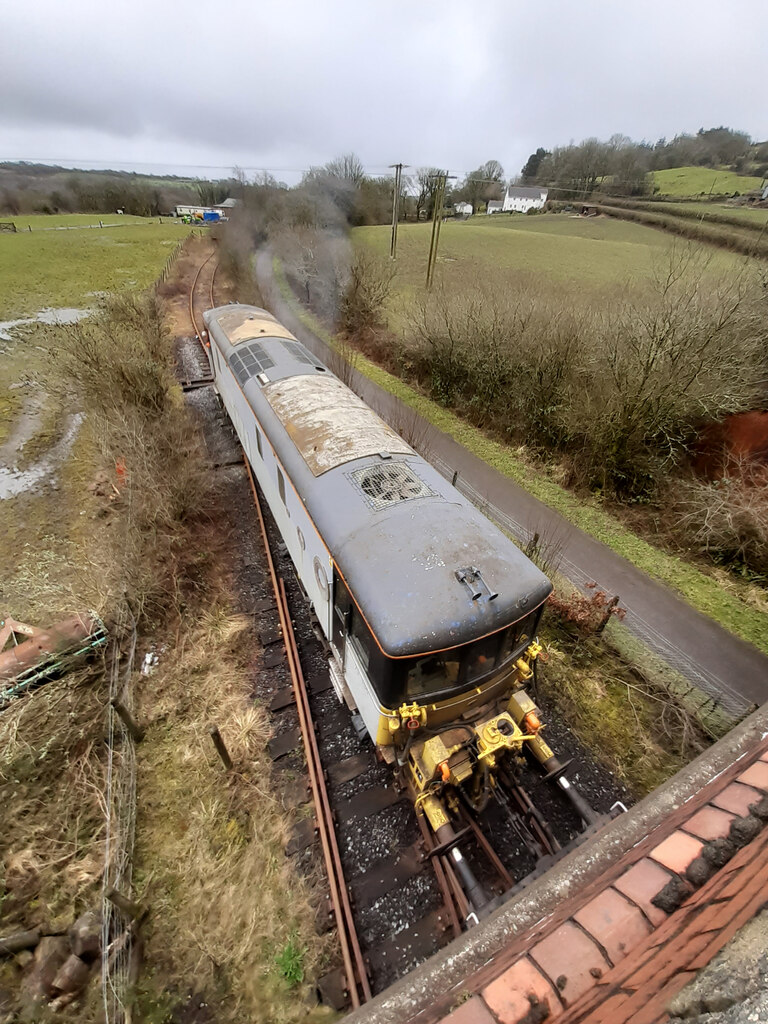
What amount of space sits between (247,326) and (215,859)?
1110cm

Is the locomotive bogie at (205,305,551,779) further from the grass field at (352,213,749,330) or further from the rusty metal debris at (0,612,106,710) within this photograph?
the grass field at (352,213,749,330)

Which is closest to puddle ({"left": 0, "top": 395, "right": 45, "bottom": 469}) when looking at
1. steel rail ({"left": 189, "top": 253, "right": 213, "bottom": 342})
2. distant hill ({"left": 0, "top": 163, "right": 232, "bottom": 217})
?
steel rail ({"left": 189, "top": 253, "right": 213, "bottom": 342})

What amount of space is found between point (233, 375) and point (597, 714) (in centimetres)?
998

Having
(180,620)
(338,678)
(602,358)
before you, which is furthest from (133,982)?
(602,358)

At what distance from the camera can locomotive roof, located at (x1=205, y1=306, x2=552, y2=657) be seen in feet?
14.9

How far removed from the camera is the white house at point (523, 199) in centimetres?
7150

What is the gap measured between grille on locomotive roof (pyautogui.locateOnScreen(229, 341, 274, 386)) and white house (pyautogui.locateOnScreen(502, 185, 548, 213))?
7938 cm

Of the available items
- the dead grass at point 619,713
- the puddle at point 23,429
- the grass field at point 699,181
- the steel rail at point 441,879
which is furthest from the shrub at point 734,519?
the grass field at point 699,181

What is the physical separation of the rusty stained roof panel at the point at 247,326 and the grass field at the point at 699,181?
49477 mm

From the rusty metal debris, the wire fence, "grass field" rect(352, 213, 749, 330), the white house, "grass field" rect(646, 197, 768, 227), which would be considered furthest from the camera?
the white house

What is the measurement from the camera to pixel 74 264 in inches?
1409

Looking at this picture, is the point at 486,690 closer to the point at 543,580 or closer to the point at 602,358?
the point at 543,580

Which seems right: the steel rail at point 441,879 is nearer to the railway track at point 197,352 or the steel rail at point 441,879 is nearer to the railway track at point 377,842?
the railway track at point 377,842

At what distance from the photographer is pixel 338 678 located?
6629mm
